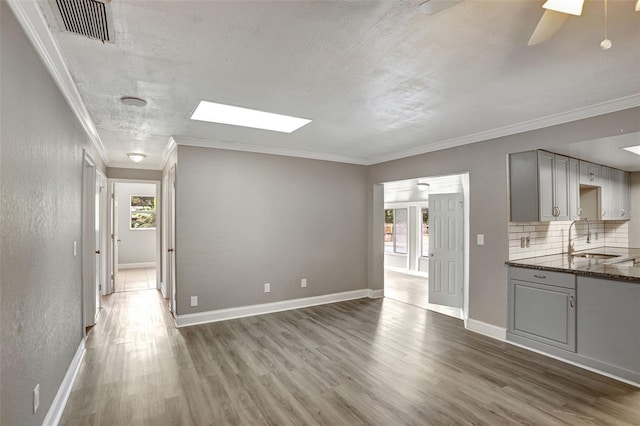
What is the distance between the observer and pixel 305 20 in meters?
1.73

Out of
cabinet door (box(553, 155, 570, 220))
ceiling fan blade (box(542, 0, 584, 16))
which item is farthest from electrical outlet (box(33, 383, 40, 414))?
cabinet door (box(553, 155, 570, 220))

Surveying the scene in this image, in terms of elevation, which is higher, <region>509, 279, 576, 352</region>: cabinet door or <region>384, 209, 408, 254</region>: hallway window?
<region>384, 209, 408, 254</region>: hallway window

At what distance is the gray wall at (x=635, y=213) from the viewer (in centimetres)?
508

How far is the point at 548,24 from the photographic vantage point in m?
1.36

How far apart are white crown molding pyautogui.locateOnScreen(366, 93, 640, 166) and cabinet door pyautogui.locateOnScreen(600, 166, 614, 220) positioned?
2037 mm

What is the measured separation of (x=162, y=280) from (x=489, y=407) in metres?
5.82

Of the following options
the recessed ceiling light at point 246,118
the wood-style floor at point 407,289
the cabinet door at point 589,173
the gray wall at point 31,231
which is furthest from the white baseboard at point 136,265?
the cabinet door at point 589,173

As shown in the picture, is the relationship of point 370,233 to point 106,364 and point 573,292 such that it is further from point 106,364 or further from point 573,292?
point 106,364

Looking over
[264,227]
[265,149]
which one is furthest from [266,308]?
[265,149]

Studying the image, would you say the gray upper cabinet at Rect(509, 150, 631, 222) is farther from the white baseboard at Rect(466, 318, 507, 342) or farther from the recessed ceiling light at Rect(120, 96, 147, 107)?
the recessed ceiling light at Rect(120, 96, 147, 107)

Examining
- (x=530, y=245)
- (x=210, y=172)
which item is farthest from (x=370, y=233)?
(x=210, y=172)

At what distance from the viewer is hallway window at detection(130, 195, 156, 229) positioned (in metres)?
9.29

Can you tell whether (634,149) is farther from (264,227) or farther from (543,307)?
(264,227)

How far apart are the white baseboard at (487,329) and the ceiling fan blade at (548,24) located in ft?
11.1
